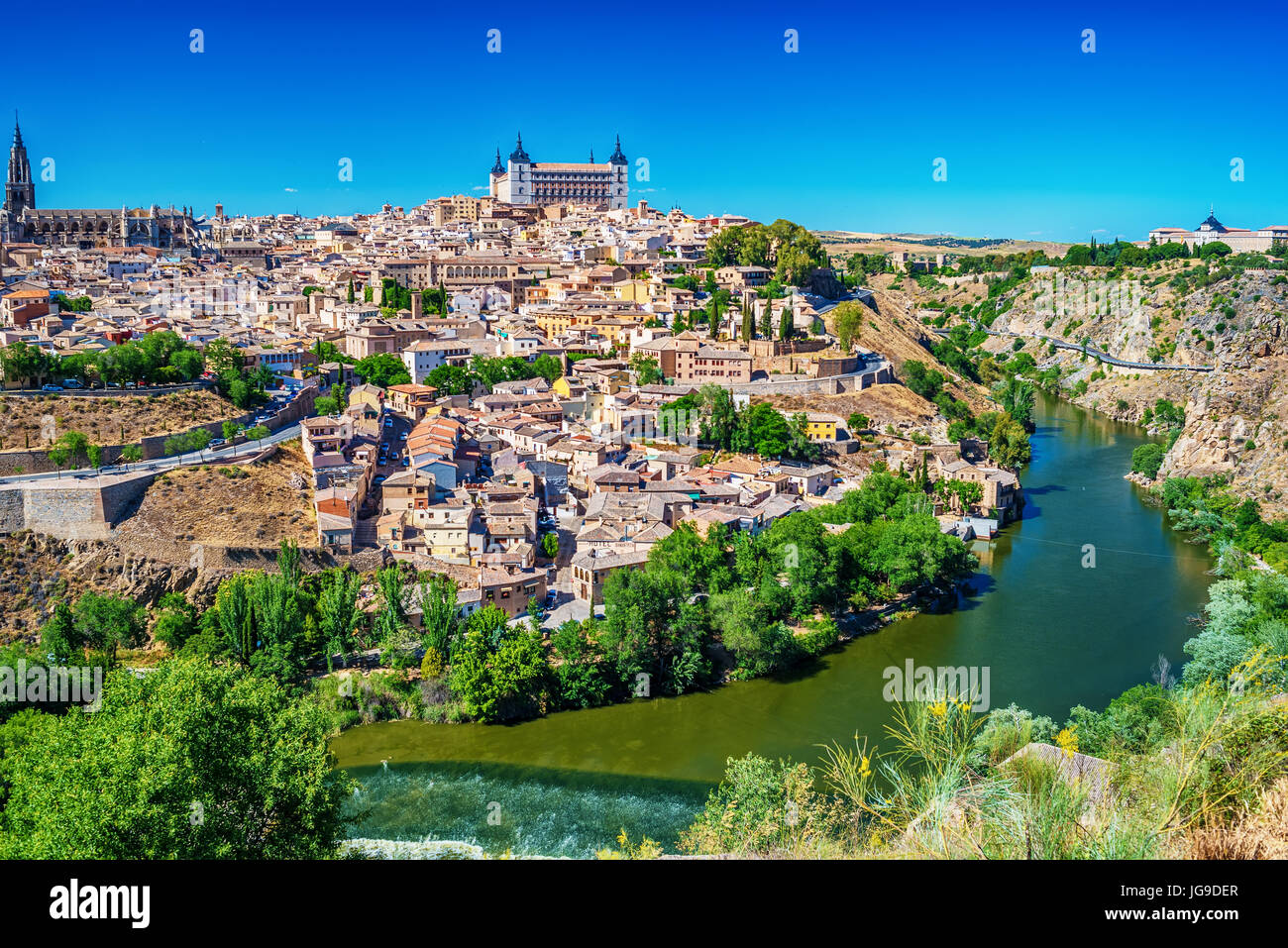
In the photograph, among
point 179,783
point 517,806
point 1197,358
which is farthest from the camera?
point 1197,358

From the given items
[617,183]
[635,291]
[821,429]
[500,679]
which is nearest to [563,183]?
[617,183]

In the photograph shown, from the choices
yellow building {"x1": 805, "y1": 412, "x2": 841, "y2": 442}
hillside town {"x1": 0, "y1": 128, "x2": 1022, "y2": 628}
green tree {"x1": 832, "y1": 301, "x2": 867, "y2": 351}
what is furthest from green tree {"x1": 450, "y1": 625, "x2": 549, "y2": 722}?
green tree {"x1": 832, "y1": 301, "x2": 867, "y2": 351}

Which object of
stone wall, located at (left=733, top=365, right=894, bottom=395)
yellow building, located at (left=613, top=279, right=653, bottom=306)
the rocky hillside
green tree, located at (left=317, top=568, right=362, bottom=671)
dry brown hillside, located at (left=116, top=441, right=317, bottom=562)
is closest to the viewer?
green tree, located at (left=317, top=568, right=362, bottom=671)

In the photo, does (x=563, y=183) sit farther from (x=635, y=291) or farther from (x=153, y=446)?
(x=153, y=446)

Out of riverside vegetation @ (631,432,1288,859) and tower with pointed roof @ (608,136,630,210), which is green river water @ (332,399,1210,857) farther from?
tower with pointed roof @ (608,136,630,210)
